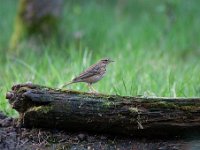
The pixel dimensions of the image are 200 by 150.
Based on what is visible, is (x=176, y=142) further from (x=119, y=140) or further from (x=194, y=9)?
(x=194, y=9)

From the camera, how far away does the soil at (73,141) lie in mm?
4492

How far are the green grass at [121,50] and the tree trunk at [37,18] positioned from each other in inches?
12.1

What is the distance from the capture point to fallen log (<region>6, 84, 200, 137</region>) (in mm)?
4445

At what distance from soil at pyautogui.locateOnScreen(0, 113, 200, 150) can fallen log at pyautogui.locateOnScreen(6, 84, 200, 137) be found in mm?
66

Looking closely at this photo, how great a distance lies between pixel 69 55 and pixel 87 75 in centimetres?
323

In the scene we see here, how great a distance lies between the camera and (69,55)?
28.1ft

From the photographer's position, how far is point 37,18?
36.1 feet

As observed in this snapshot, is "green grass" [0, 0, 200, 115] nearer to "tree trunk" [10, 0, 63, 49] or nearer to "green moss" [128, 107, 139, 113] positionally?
"tree trunk" [10, 0, 63, 49]

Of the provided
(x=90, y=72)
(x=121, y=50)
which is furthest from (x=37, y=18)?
(x=90, y=72)

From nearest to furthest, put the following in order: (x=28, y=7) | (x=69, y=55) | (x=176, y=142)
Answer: (x=176, y=142), (x=69, y=55), (x=28, y=7)

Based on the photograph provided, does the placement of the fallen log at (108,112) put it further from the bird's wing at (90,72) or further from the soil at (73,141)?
the bird's wing at (90,72)

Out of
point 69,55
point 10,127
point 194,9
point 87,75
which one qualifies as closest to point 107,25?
point 194,9

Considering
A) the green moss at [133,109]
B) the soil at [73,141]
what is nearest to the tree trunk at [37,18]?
the soil at [73,141]

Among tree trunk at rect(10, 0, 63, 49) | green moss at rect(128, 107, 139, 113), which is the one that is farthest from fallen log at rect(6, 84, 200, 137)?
tree trunk at rect(10, 0, 63, 49)
